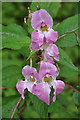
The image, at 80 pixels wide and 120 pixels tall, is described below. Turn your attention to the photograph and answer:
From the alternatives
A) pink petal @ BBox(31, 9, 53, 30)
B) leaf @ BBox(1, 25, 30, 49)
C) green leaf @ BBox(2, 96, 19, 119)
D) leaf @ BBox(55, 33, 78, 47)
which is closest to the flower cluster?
pink petal @ BBox(31, 9, 53, 30)

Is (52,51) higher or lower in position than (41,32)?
lower

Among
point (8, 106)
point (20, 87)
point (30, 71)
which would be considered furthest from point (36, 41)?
point (8, 106)

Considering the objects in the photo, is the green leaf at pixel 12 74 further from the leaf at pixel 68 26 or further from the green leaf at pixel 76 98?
the green leaf at pixel 76 98

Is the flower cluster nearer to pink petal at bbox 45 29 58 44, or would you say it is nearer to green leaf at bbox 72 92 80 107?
pink petal at bbox 45 29 58 44

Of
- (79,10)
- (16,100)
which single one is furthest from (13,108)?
(79,10)

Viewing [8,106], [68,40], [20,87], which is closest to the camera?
[20,87]

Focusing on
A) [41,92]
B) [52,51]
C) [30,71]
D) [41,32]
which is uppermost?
[41,32]

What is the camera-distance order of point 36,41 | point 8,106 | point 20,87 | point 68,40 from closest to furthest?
point 36,41, point 20,87, point 68,40, point 8,106

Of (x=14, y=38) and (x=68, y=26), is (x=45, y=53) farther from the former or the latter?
(x=68, y=26)
